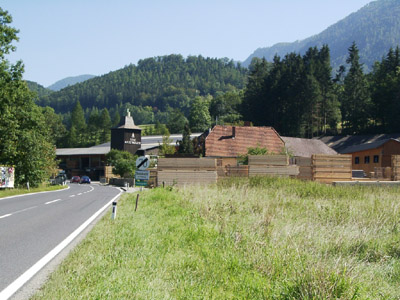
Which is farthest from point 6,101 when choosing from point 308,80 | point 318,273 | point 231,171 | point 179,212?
point 308,80

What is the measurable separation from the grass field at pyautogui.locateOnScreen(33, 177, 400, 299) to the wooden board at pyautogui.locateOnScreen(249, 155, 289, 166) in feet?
84.1

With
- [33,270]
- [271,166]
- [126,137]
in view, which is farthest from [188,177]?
[126,137]

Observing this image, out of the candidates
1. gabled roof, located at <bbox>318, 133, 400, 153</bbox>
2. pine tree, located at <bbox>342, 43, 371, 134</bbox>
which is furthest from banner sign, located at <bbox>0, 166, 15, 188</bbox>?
pine tree, located at <bbox>342, 43, 371, 134</bbox>

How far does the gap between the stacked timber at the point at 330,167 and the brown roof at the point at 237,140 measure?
28726 millimetres

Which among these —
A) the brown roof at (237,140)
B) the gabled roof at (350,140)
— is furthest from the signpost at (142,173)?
the gabled roof at (350,140)

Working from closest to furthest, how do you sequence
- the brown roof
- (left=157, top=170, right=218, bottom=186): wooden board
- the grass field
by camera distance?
the grass field
(left=157, top=170, right=218, bottom=186): wooden board
the brown roof

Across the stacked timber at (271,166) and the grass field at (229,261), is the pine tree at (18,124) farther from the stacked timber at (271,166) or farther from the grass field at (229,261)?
the grass field at (229,261)

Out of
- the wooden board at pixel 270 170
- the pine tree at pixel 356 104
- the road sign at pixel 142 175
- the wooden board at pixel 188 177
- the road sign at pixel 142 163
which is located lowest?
the wooden board at pixel 188 177

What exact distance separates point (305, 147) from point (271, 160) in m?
36.7

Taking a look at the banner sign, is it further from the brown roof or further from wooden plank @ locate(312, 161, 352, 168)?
the brown roof

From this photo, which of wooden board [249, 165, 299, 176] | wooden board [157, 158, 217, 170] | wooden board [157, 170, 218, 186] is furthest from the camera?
wooden board [157, 158, 217, 170]

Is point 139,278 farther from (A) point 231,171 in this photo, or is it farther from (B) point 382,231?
(A) point 231,171

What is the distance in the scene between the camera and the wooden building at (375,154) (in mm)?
56750

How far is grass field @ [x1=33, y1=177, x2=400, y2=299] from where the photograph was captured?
202 inches
